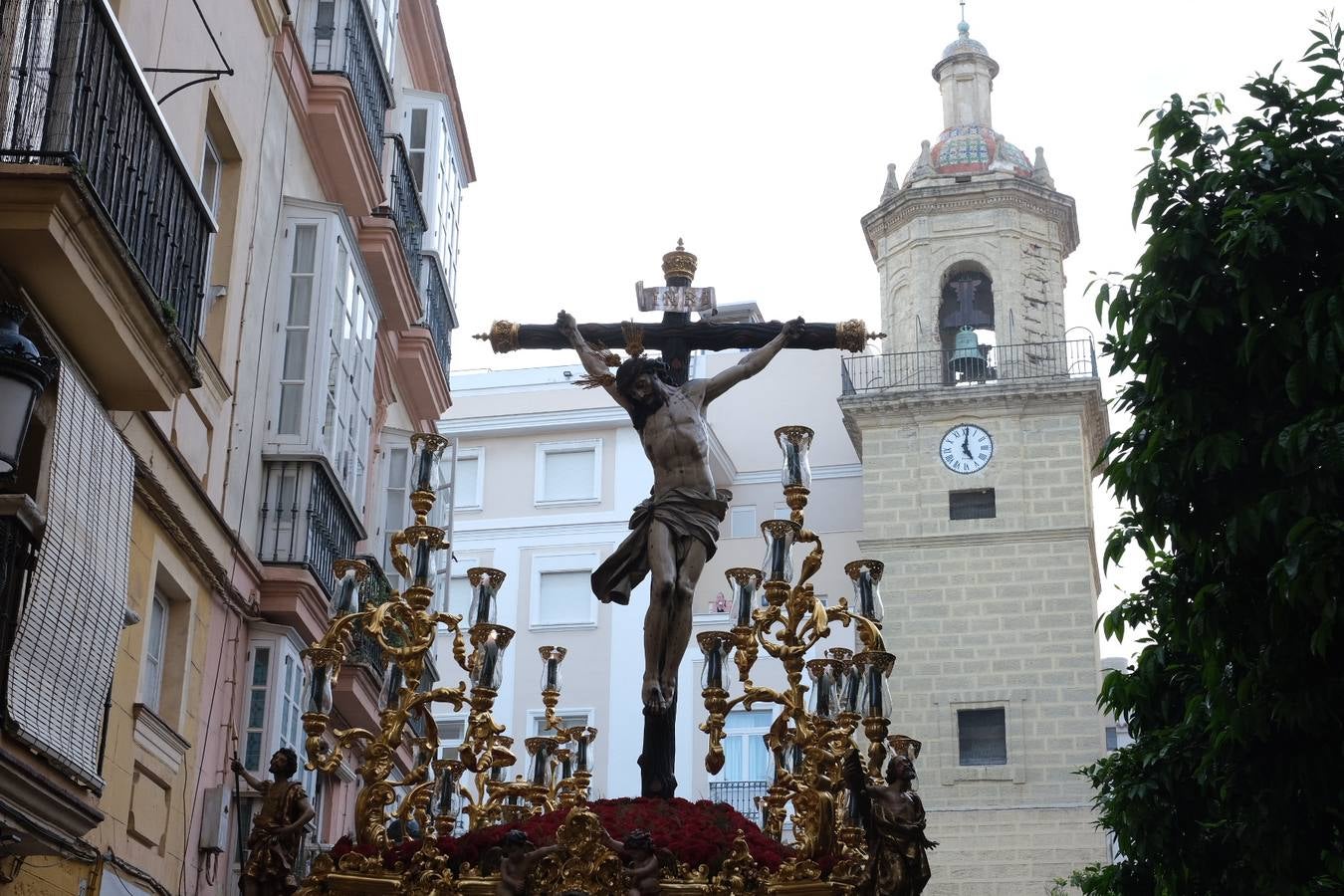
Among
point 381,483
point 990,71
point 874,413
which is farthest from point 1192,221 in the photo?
point 990,71

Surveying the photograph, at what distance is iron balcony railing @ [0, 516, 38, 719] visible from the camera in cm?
891

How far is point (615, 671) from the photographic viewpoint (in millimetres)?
34156

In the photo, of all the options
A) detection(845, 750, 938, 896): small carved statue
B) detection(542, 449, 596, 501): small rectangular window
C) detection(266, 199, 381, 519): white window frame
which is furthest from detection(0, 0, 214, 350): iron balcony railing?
detection(542, 449, 596, 501): small rectangular window

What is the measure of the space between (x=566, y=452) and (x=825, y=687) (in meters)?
28.6

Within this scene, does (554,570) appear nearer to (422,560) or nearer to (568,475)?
(568,475)

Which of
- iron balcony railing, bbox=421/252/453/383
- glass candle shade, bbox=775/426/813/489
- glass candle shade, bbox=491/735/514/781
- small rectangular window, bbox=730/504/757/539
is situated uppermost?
small rectangular window, bbox=730/504/757/539

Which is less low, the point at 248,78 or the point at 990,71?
the point at 990,71

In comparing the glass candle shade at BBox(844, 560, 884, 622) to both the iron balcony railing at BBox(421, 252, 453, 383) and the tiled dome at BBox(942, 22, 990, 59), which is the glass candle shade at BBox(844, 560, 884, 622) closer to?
the iron balcony railing at BBox(421, 252, 453, 383)

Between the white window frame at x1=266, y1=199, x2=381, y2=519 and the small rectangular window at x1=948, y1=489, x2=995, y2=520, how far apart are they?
22727 millimetres

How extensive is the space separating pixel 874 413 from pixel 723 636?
2940 cm

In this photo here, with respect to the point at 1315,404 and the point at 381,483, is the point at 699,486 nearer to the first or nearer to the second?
the point at 1315,404

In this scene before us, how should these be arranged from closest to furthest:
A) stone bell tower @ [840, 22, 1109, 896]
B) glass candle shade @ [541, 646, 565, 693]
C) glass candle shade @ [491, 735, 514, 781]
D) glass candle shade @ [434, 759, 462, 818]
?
glass candle shade @ [434, 759, 462, 818] < glass candle shade @ [491, 735, 514, 781] < glass candle shade @ [541, 646, 565, 693] < stone bell tower @ [840, 22, 1109, 896]

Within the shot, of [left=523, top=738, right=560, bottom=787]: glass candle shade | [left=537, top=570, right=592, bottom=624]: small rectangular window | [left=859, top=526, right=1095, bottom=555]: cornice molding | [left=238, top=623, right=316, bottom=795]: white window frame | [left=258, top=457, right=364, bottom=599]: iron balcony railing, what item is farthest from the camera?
A: [left=859, top=526, right=1095, bottom=555]: cornice molding

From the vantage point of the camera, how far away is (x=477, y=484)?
122 feet
